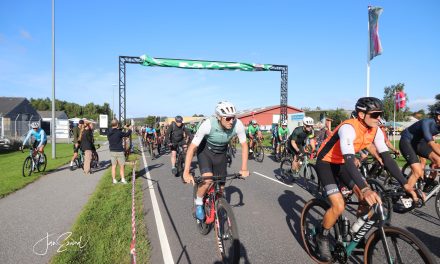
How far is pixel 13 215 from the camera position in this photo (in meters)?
6.16

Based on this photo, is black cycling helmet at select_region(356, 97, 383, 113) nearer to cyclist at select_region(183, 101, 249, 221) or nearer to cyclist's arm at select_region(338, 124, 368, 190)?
cyclist's arm at select_region(338, 124, 368, 190)

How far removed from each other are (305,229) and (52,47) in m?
18.2

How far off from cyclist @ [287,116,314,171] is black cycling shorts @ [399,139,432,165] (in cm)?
268

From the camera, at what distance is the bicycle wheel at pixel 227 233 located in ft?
12.4

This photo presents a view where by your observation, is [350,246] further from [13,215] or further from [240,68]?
[240,68]

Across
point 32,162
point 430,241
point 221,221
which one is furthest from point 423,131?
point 32,162

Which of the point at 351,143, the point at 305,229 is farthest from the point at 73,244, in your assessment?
the point at 351,143

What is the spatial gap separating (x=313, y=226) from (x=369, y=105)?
1748mm

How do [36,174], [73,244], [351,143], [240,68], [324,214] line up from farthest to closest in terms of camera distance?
1. [240,68]
2. [36,174]
3. [73,244]
4. [324,214]
5. [351,143]

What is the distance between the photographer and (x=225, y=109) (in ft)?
14.4

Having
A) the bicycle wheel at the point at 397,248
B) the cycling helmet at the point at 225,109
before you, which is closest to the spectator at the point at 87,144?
the cycling helmet at the point at 225,109

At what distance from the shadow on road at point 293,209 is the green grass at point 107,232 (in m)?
2.42

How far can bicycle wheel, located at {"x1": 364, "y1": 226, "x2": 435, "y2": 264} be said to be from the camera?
263 centimetres

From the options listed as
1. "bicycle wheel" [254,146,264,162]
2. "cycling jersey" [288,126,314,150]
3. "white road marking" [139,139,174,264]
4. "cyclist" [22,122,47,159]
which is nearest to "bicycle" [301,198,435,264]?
"white road marking" [139,139,174,264]
